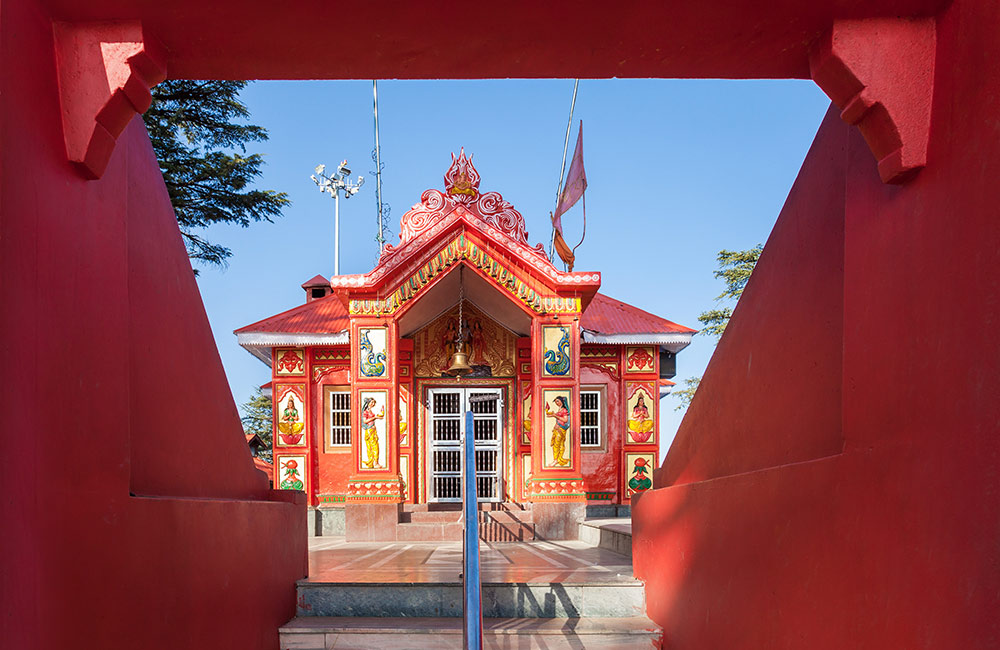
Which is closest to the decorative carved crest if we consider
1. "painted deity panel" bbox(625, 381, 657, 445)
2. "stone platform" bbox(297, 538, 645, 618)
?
"painted deity panel" bbox(625, 381, 657, 445)

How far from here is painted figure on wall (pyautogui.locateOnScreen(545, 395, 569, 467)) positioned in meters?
9.31

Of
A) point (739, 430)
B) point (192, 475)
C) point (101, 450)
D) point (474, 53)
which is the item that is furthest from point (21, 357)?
point (739, 430)

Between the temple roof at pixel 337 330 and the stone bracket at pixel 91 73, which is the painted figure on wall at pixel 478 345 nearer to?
the temple roof at pixel 337 330

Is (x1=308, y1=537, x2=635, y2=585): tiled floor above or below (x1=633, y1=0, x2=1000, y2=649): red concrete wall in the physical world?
below

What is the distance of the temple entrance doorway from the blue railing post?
841 cm

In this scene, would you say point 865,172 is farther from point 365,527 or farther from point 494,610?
point 365,527

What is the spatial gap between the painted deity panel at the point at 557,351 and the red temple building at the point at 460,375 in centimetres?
2

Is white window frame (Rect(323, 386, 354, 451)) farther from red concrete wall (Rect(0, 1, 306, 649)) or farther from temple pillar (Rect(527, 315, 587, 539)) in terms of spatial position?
red concrete wall (Rect(0, 1, 306, 649))

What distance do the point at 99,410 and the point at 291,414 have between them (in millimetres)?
10079

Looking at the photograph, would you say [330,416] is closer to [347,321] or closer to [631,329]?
[347,321]

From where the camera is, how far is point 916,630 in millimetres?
1815

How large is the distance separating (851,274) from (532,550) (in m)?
5.67

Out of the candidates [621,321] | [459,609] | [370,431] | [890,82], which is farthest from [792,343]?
[621,321]

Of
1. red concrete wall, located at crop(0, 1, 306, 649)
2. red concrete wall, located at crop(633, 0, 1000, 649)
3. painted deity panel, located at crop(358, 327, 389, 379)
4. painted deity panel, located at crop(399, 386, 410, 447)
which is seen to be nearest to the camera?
red concrete wall, located at crop(633, 0, 1000, 649)
